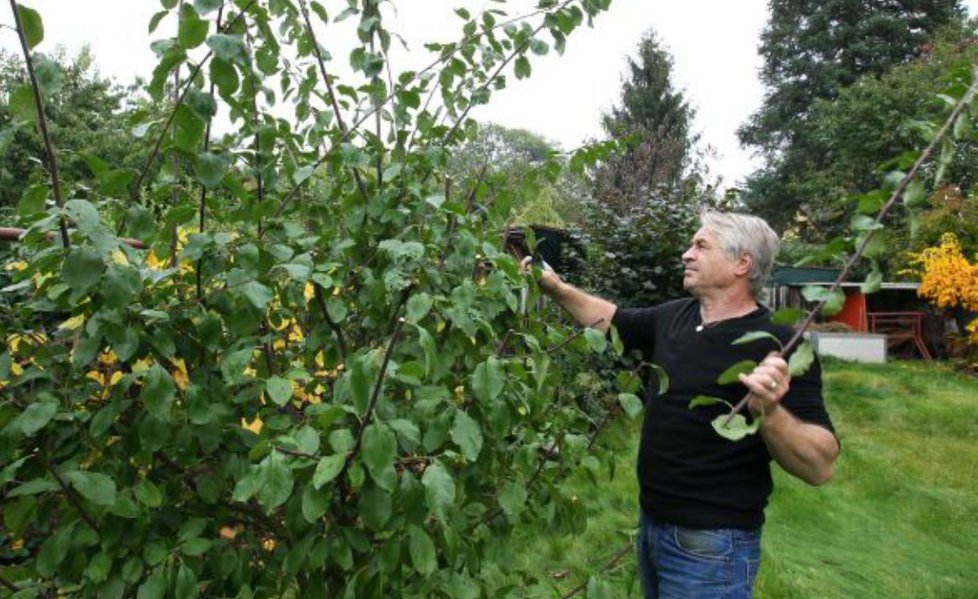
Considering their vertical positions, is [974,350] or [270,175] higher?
[270,175]

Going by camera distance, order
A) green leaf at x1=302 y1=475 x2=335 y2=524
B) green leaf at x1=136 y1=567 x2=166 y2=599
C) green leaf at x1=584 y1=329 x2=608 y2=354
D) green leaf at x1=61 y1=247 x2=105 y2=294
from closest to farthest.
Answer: green leaf at x1=61 y1=247 x2=105 y2=294 < green leaf at x1=302 y1=475 x2=335 y2=524 < green leaf at x1=136 y1=567 x2=166 y2=599 < green leaf at x1=584 y1=329 x2=608 y2=354

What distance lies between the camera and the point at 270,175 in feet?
5.35

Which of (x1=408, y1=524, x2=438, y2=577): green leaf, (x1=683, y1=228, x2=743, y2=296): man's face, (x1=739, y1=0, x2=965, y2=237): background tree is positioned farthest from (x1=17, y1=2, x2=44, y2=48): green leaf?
(x1=739, y1=0, x2=965, y2=237): background tree

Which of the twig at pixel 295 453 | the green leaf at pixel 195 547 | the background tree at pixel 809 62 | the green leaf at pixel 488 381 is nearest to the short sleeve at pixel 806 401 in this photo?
the green leaf at pixel 488 381

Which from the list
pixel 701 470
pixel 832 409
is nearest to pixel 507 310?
pixel 701 470

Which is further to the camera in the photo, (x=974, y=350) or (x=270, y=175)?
(x=974, y=350)

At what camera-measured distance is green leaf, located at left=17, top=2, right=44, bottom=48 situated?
1.10m

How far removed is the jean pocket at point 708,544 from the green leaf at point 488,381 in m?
1.22

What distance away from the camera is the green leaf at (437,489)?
1161 millimetres

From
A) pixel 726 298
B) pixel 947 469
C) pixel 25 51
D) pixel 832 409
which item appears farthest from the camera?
pixel 832 409

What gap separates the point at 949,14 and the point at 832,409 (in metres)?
27.1

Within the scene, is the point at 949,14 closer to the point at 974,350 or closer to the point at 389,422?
the point at 974,350

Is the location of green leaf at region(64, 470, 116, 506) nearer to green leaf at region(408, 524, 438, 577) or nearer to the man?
green leaf at region(408, 524, 438, 577)

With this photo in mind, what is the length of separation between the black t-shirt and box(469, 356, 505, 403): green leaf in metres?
1.13
